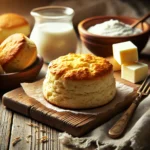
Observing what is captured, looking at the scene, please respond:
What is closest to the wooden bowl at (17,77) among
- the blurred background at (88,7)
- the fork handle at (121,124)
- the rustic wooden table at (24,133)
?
the rustic wooden table at (24,133)

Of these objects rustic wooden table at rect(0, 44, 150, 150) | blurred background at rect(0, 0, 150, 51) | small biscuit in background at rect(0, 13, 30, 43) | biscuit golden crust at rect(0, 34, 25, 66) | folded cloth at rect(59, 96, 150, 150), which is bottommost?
blurred background at rect(0, 0, 150, 51)

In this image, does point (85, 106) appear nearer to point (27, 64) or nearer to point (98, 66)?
point (98, 66)

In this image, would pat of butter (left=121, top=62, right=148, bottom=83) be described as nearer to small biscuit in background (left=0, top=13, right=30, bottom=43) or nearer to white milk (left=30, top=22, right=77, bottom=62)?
white milk (left=30, top=22, right=77, bottom=62)

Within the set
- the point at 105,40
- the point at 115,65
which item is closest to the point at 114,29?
the point at 105,40

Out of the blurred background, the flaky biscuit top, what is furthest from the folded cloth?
the blurred background

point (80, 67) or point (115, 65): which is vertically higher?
point (80, 67)

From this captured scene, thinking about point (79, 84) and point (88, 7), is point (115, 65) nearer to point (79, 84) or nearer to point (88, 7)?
point (79, 84)
